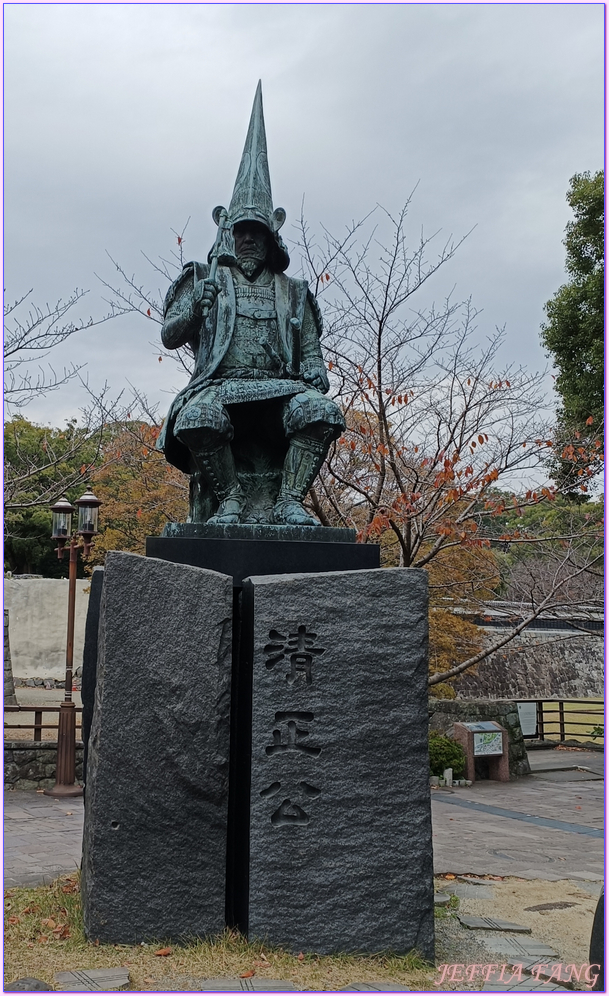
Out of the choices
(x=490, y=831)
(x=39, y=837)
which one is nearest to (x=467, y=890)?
(x=490, y=831)

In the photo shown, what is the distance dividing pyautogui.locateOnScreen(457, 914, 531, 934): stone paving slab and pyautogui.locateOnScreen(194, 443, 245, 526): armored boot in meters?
2.39

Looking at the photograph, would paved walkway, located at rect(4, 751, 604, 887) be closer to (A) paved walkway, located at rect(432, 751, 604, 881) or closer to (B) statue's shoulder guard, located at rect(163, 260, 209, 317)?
(A) paved walkway, located at rect(432, 751, 604, 881)

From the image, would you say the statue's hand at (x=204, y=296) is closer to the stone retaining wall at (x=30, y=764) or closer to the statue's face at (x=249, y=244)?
the statue's face at (x=249, y=244)

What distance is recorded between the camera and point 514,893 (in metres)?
5.10

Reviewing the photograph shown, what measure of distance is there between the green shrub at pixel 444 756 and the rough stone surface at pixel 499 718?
53 cm

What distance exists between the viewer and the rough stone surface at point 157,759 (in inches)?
139

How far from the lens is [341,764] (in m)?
3.64

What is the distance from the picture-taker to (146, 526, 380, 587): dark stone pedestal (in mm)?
4035

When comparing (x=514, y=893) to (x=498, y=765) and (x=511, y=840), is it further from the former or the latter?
(x=498, y=765)

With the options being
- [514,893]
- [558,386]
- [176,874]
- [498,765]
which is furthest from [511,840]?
[558,386]

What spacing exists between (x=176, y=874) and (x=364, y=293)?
25.6 ft

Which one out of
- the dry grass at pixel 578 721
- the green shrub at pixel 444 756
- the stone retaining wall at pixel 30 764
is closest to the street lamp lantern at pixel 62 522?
the stone retaining wall at pixel 30 764

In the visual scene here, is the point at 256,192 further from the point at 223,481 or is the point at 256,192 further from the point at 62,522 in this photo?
the point at 62,522

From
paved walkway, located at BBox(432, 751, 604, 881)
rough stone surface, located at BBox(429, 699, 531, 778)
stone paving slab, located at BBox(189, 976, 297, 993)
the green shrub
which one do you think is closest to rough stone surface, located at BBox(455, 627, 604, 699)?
paved walkway, located at BBox(432, 751, 604, 881)
